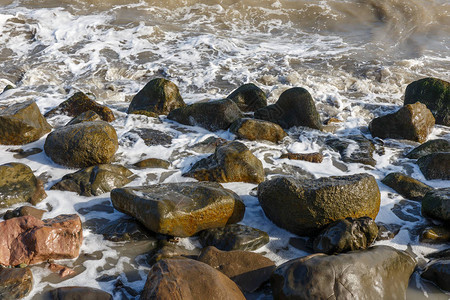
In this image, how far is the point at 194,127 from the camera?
21.0 ft

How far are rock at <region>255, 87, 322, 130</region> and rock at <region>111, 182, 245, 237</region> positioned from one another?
2.99 metres

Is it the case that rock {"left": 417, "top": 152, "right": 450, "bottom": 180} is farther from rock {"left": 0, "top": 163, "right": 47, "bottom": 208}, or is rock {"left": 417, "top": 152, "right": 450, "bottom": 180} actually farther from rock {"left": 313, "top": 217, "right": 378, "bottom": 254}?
rock {"left": 0, "top": 163, "right": 47, "bottom": 208}

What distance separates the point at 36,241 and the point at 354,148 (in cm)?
461

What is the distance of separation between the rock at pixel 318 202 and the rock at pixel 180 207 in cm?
43

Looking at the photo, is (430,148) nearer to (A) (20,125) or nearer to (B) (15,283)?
(B) (15,283)

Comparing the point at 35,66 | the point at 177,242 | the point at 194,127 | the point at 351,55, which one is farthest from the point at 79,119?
the point at 351,55

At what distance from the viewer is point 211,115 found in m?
6.36

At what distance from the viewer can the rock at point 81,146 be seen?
4.74 m

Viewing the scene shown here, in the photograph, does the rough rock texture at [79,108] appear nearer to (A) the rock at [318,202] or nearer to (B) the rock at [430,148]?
(A) the rock at [318,202]

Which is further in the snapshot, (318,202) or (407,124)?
(407,124)

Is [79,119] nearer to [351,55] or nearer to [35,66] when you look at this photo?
[35,66]

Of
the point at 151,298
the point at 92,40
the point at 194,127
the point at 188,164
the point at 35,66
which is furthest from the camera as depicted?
the point at 92,40

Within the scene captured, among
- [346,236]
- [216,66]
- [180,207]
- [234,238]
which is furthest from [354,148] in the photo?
[216,66]

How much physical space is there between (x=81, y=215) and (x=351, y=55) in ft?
30.5
